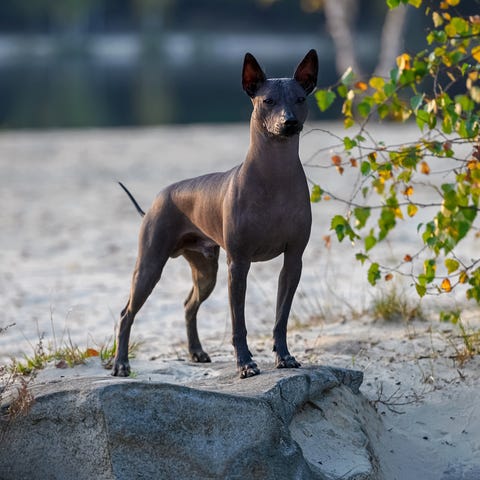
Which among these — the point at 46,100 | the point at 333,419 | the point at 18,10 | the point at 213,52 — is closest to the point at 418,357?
the point at 333,419

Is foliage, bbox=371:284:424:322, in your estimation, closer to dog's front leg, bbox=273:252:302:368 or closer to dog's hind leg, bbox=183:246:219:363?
dog's hind leg, bbox=183:246:219:363

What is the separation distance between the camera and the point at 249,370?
15.2 feet

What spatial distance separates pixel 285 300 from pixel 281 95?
90cm

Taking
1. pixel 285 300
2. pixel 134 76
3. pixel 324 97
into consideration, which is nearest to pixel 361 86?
pixel 324 97

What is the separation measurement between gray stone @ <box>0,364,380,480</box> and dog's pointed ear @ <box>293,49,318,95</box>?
1.22 metres

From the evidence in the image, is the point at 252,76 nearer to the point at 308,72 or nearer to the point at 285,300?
the point at 308,72

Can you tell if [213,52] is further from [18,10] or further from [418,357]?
[418,357]

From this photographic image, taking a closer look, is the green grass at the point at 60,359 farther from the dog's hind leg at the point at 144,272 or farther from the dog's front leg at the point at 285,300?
the dog's front leg at the point at 285,300

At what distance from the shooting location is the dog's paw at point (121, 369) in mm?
5000

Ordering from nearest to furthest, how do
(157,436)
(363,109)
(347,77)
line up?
(157,436)
(347,77)
(363,109)

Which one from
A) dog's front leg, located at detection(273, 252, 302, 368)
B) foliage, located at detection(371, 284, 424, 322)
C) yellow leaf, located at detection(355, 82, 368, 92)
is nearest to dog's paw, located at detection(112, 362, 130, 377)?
dog's front leg, located at detection(273, 252, 302, 368)

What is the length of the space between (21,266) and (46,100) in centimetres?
2237

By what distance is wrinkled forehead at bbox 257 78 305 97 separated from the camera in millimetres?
4383

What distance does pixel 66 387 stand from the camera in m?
4.39
